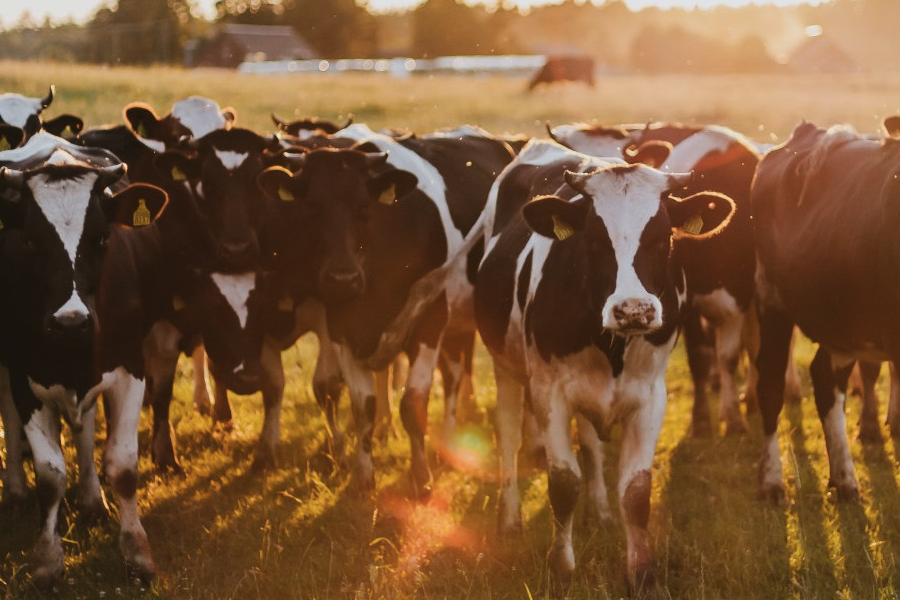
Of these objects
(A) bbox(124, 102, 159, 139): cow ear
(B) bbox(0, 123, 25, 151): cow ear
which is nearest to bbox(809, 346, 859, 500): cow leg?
(A) bbox(124, 102, 159, 139): cow ear

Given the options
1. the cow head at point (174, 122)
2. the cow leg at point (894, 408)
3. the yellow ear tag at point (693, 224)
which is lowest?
the cow leg at point (894, 408)

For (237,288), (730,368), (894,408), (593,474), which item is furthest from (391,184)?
(894,408)

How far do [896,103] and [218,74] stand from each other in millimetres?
22694

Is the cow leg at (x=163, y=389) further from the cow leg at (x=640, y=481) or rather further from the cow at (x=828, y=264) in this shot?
the cow at (x=828, y=264)

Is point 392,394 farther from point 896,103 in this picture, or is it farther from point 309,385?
point 896,103

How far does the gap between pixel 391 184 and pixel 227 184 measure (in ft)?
3.48

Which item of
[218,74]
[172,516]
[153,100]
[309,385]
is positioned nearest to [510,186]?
[172,516]

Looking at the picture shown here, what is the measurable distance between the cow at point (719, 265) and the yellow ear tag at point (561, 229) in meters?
2.75

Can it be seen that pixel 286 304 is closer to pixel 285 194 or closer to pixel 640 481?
pixel 285 194

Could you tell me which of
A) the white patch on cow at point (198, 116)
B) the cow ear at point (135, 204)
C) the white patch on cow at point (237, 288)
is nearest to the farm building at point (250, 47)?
the white patch on cow at point (198, 116)

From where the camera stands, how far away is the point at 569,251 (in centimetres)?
575

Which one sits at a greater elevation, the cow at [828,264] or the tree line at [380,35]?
the cow at [828,264]

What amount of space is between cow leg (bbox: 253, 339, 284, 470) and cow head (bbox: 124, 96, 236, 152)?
1854mm

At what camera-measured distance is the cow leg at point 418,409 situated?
24.8ft
